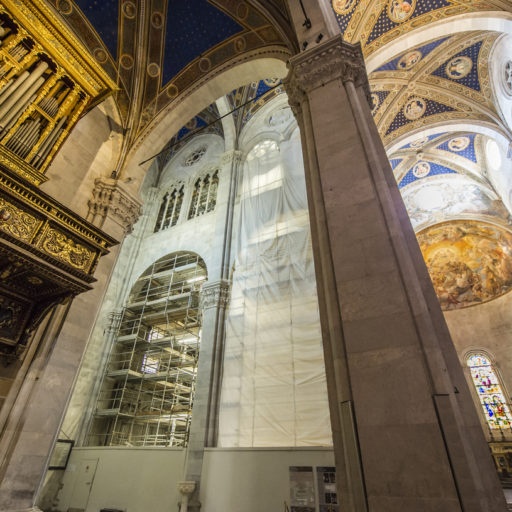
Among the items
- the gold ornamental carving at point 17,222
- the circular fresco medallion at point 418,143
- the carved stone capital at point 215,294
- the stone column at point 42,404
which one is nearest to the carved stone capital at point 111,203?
the stone column at point 42,404

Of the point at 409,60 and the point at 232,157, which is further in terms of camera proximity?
the point at 232,157

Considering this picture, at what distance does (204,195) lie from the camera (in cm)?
1334

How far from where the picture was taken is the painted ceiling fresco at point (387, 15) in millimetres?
6891

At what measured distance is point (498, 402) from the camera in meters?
13.4

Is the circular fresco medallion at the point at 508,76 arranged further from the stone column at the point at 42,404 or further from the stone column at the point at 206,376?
the stone column at the point at 42,404

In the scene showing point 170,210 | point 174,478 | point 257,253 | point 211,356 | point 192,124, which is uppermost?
point 192,124

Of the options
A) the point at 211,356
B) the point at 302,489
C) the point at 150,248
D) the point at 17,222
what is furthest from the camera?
the point at 150,248

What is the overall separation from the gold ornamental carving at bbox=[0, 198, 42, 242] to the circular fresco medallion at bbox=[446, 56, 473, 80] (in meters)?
11.4

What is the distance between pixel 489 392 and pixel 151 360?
1414 centimetres

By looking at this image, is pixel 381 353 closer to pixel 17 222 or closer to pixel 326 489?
pixel 17 222

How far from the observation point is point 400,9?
7430 mm

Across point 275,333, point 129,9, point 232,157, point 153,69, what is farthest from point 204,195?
point 275,333

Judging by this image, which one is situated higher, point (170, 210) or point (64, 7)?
point (170, 210)

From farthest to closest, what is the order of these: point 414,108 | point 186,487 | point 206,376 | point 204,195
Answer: point 204,195 < point 414,108 < point 206,376 < point 186,487
